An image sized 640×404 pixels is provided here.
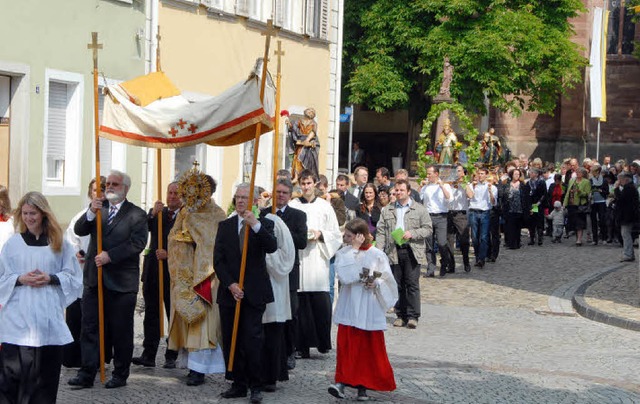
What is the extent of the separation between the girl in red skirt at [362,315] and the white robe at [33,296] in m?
2.77

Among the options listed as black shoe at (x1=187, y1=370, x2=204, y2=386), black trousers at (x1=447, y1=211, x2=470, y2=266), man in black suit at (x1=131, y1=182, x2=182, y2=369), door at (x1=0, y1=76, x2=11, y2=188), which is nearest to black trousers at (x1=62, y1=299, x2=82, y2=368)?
man in black suit at (x1=131, y1=182, x2=182, y2=369)

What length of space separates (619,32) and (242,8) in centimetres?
3079

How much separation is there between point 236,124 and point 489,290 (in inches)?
418

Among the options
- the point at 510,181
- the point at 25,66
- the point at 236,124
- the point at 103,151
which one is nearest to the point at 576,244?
the point at 510,181

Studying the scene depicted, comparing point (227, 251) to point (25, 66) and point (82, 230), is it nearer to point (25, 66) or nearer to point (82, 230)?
point (82, 230)

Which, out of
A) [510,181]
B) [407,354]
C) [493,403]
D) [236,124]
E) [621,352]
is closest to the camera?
[493,403]

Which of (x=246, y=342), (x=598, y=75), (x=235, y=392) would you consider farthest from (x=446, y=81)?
(x=235, y=392)

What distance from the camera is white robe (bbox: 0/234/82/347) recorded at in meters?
9.16

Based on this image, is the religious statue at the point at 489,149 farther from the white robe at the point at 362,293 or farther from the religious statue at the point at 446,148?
the white robe at the point at 362,293

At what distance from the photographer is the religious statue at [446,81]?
4600cm

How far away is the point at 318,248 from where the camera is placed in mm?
13883

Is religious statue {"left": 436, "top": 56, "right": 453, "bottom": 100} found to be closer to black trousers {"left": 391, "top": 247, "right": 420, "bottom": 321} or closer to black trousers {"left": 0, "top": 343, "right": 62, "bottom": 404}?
black trousers {"left": 391, "top": 247, "right": 420, "bottom": 321}

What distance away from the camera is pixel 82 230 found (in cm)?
1159

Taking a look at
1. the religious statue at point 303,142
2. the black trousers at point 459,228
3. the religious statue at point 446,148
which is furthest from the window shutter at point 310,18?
the black trousers at point 459,228
